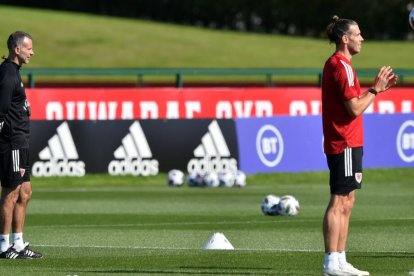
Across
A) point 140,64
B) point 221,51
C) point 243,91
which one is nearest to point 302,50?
point 221,51

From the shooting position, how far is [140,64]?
201 ft

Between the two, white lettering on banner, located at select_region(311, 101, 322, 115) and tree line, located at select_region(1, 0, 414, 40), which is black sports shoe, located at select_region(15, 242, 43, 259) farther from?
tree line, located at select_region(1, 0, 414, 40)

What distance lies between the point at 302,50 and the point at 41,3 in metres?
21.6

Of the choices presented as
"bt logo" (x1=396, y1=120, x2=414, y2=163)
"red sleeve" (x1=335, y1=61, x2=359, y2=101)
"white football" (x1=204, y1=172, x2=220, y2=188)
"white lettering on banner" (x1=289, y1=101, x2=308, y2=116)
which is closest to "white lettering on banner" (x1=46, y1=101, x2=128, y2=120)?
"white football" (x1=204, y1=172, x2=220, y2=188)

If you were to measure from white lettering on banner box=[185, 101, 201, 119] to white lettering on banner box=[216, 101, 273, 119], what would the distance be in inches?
21.4

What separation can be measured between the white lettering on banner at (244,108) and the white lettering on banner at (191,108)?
21.4 inches

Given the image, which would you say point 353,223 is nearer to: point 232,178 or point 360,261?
point 360,261

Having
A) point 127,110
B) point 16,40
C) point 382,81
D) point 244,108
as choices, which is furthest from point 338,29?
point 244,108

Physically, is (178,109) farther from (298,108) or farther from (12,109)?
(12,109)

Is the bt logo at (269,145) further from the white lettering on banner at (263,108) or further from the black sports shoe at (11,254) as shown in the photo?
the black sports shoe at (11,254)

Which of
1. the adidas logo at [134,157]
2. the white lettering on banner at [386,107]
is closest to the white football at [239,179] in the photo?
the adidas logo at [134,157]

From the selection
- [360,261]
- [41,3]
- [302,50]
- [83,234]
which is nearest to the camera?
[360,261]

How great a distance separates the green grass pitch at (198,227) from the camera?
1373cm

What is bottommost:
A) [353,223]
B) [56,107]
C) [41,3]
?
[353,223]
